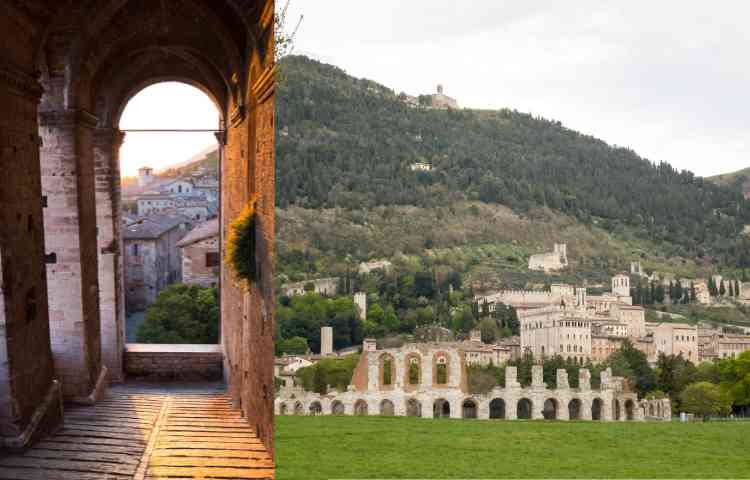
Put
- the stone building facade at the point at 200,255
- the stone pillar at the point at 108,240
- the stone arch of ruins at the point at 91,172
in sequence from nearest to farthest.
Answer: the stone arch of ruins at the point at 91,172
the stone pillar at the point at 108,240
the stone building facade at the point at 200,255

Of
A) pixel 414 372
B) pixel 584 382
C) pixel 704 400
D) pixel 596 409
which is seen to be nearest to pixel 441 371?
pixel 414 372

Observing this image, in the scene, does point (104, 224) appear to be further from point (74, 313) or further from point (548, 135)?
point (548, 135)

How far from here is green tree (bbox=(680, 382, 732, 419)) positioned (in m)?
43.2

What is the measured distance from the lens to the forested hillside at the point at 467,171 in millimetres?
79500

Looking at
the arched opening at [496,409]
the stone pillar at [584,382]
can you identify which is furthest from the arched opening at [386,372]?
the stone pillar at [584,382]

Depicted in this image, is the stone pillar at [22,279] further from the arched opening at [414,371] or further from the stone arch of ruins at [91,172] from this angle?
the arched opening at [414,371]

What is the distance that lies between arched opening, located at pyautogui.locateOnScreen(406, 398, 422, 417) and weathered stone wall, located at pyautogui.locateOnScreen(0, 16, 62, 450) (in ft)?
128

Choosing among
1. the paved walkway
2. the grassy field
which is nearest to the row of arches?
the grassy field

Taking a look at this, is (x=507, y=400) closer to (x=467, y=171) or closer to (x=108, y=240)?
(x=108, y=240)

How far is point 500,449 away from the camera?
26.2 metres

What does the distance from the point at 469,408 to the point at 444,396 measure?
→ 286 cm

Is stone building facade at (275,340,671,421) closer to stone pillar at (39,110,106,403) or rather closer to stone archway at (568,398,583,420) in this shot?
stone archway at (568,398,583,420)

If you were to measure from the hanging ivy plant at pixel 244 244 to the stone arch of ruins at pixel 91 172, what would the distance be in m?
0.17

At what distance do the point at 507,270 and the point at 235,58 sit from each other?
246 feet
